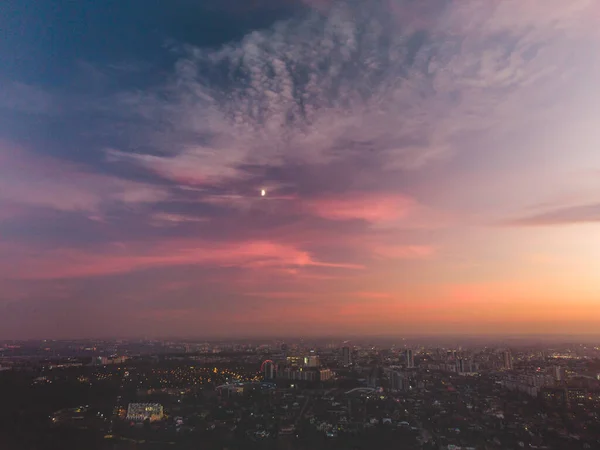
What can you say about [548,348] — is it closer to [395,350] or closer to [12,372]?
[395,350]

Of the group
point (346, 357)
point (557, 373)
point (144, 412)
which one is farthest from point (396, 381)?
point (346, 357)

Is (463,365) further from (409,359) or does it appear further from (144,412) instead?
(144,412)

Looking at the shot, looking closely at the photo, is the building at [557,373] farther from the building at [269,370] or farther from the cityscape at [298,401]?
the building at [269,370]

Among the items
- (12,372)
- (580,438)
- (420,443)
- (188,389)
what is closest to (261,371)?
(188,389)

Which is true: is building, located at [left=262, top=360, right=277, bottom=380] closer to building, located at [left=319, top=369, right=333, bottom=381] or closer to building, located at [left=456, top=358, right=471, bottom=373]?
building, located at [left=319, top=369, right=333, bottom=381]

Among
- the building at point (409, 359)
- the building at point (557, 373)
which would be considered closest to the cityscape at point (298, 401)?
the building at point (557, 373)

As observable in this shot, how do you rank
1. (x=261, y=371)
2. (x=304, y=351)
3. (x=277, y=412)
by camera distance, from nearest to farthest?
(x=277, y=412), (x=261, y=371), (x=304, y=351)

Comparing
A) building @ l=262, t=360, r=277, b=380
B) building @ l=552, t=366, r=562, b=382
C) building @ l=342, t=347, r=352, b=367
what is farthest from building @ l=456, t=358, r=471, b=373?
building @ l=262, t=360, r=277, b=380
